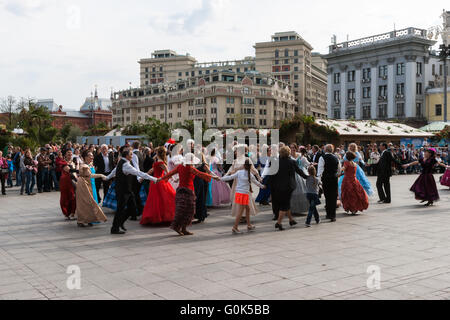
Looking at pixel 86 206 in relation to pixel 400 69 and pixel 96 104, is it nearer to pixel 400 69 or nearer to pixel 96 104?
pixel 400 69

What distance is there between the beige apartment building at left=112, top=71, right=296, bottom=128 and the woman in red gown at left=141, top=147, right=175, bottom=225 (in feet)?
281

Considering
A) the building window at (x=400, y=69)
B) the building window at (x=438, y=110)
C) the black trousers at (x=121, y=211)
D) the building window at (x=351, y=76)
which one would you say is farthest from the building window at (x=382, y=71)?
the black trousers at (x=121, y=211)

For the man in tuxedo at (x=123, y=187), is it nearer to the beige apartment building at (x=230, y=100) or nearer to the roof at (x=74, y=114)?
the beige apartment building at (x=230, y=100)

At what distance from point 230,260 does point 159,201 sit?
401 cm

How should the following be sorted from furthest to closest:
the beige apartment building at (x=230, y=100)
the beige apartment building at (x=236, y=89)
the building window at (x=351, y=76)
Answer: the beige apartment building at (x=236, y=89), the beige apartment building at (x=230, y=100), the building window at (x=351, y=76)

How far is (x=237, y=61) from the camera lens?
13950 centimetres

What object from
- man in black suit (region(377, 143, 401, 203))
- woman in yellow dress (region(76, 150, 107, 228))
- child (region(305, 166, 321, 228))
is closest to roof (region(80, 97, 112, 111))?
man in black suit (region(377, 143, 401, 203))

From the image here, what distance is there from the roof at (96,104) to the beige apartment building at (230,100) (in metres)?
57.2

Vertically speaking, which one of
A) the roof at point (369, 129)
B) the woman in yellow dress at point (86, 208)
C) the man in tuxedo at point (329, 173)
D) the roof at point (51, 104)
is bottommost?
the woman in yellow dress at point (86, 208)

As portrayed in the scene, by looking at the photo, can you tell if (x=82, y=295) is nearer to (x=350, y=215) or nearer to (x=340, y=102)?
(x=350, y=215)

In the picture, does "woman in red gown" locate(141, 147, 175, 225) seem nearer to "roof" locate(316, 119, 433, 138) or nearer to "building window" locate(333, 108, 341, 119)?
"roof" locate(316, 119, 433, 138)

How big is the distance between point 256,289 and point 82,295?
206 centimetres

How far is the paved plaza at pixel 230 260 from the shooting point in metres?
5.65

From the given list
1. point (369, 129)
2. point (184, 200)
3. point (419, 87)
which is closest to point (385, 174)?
point (184, 200)
